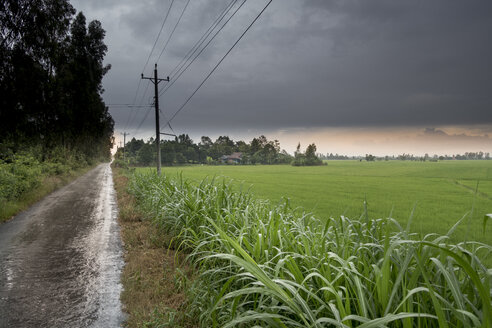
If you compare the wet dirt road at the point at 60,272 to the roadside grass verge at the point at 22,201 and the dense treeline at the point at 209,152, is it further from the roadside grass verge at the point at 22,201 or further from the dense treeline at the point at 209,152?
the dense treeline at the point at 209,152

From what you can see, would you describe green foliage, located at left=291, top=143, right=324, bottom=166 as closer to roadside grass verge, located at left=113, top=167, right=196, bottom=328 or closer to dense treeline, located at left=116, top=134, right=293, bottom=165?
dense treeline, located at left=116, top=134, right=293, bottom=165

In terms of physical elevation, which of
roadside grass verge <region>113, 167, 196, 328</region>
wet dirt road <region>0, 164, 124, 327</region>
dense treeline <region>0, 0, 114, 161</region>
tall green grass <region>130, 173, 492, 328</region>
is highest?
dense treeline <region>0, 0, 114, 161</region>

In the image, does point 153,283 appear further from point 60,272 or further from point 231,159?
point 231,159

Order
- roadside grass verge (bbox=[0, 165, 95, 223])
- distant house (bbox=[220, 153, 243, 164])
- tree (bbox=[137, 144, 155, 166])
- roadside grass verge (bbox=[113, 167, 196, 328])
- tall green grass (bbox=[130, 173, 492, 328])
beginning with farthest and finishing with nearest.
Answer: distant house (bbox=[220, 153, 243, 164]), tree (bbox=[137, 144, 155, 166]), roadside grass verge (bbox=[0, 165, 95, 223]), roadside grass verge (bbox=[113, 167, 196, 328]), tall green grass (bbox=[130, 173, 492, 328])

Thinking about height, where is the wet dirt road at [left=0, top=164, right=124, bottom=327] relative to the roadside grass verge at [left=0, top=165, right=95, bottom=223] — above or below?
below

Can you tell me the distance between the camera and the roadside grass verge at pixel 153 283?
10.3 ft

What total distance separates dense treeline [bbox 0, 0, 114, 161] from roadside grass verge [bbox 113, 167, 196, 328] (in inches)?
443

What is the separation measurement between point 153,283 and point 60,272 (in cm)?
205

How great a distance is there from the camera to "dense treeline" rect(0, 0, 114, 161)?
16250 millimetres

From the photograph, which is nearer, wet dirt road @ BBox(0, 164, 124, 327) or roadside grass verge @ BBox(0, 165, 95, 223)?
wet dirt road @ BBox(0, 164, 124, 327)

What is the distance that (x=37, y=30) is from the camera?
58.9 feet

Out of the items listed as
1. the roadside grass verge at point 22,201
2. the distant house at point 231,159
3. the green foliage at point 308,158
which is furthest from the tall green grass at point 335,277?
the distant house at point 231,159

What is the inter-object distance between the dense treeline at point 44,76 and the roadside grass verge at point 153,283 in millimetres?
11252

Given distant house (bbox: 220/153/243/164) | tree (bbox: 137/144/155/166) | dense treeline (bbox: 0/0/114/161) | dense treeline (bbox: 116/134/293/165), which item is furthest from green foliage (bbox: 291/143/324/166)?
dense treeline (bbox: 0/0/114/161)
